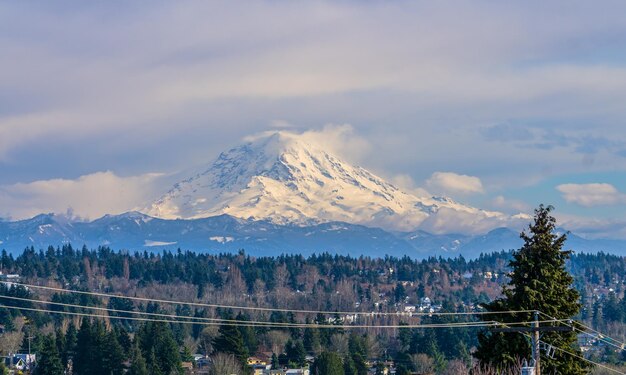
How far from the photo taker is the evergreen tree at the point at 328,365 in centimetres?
13675

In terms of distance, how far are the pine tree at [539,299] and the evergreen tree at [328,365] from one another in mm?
68585

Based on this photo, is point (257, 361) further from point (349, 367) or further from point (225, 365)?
point (225, 365)

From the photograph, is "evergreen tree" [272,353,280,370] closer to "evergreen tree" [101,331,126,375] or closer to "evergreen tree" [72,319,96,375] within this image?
"evergreen tree" [101,331,126,375]

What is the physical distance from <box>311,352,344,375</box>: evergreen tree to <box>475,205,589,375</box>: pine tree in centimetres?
6858

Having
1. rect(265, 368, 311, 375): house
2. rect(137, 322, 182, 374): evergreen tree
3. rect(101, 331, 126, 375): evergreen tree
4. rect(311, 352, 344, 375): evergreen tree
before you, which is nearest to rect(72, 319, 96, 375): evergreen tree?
rect(101, 331, 126, 375): evergreen tree

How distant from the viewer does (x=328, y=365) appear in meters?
137

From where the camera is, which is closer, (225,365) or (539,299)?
(539,299)

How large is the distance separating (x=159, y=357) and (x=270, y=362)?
23.2 m

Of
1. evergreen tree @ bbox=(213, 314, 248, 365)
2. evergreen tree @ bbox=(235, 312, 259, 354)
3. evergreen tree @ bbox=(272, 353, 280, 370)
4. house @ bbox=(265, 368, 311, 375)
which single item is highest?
evergreen tree @ bbox=(235, 312, 259, 354)

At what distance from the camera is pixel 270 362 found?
6319 inches

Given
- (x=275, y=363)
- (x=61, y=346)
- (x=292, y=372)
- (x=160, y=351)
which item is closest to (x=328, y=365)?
(x=292, y=372)

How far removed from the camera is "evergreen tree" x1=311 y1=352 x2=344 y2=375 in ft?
449

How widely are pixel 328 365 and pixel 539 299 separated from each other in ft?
233

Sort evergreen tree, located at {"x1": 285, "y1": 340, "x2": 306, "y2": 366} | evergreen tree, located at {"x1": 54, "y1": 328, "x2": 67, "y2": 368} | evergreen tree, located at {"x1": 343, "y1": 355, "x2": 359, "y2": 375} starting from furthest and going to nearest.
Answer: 1. evergreen tree, located at {"x1": 285, "y1": 340, "x2": 306, "y2": 366}
2. evergreen tree, located at {"x1": 343, "y1": 355, "x2": 359, "y2": 375}
3. evergreen tree, located at {"x1": 54, "y1": 328, "x2": 67, "y2": 368}
